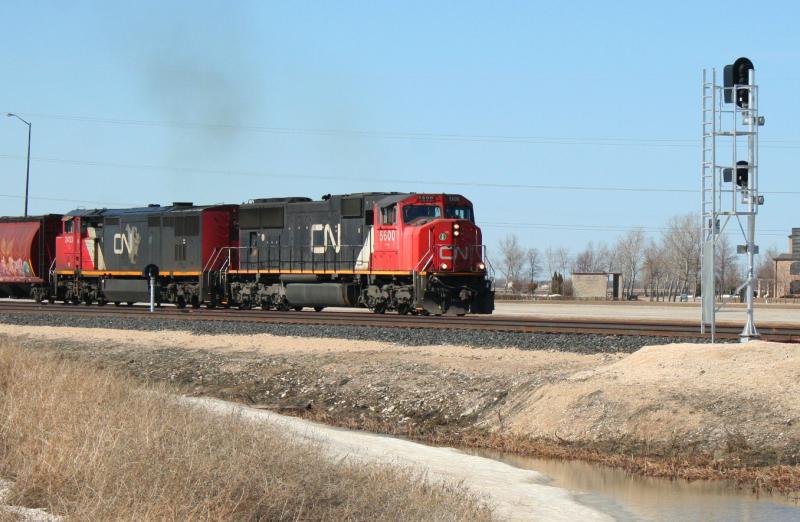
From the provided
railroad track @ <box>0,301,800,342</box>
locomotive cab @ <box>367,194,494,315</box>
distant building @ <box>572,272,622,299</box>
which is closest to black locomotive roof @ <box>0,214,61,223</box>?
railroad track @ <box>0,301,800,342</box>

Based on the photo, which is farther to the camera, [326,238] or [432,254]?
[326,238]

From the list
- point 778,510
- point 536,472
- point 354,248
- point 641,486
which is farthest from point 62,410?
point 354,248

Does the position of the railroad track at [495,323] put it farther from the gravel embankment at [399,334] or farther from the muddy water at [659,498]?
the muddy water at [659,498]

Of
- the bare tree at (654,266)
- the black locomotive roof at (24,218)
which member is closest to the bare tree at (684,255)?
the bare tree at (654,266)

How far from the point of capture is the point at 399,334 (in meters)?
23.1

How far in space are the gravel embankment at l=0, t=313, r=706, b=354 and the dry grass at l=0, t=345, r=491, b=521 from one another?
9.78 metres

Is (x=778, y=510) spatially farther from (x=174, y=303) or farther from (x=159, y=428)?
(x=174, y=303)

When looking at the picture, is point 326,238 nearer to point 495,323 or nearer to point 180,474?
point 495,323

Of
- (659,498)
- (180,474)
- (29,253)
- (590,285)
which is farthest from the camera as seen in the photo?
(590,285)

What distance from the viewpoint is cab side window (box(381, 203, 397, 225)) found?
29469 mm

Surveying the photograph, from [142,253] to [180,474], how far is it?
30.5 m

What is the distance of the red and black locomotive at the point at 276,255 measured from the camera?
1128 inches

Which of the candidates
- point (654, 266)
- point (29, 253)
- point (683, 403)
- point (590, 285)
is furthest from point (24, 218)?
point (654, 266)

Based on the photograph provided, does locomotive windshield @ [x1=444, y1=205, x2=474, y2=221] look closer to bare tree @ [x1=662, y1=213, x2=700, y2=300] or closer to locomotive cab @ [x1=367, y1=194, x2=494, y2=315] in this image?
locomotive cab @ [x1=367, y1=194, x2=494, y2=315]
